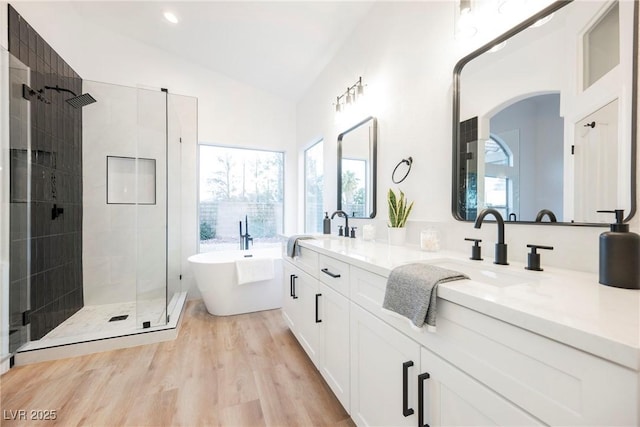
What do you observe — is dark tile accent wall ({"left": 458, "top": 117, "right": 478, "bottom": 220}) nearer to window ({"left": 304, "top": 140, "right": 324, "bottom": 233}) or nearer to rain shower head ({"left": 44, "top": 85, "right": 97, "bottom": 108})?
window ({"left": 304, "top": 140, "right": 324, "bottom": 233})

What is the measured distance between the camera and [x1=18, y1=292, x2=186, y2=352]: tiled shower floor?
2.17 metres

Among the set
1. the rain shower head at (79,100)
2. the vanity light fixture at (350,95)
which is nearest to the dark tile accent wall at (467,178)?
the vanity light fixture at (350,95)

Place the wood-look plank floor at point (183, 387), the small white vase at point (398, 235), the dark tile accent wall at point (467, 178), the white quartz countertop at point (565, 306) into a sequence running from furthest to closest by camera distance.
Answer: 1. the small white vase at point (398, 235)
2. the wood-look plank floor at point (183, 387)
3. the dark tile accent wall at point (467, 178)
4. the white quartz countertop at point (565, 306)

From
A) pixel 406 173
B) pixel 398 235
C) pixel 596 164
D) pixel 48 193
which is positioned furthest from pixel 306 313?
pixel 48 193

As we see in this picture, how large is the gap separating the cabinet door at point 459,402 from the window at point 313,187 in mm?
2570

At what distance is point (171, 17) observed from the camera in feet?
8.82

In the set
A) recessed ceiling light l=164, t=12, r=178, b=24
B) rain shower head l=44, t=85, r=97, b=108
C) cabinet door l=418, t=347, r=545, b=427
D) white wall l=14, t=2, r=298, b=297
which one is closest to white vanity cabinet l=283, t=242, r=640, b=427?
cabinet door l=418, t=347, r=545, b=427

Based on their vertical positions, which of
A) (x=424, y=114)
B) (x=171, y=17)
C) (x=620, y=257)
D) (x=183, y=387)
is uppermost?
(x=171, y=17)

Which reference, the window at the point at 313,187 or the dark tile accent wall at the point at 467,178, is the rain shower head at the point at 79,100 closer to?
the window at the point at 313,187

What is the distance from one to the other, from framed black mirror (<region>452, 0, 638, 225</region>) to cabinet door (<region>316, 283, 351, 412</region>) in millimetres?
830

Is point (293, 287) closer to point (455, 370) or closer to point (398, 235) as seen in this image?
point (398, 235)

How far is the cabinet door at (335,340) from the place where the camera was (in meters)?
1.38

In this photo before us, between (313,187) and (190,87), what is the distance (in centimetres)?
202

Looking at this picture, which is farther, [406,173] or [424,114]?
[406,173]
